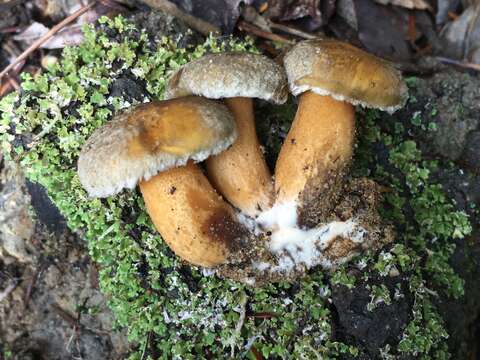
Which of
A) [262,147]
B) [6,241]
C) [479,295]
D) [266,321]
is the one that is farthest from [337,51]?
[6,241]

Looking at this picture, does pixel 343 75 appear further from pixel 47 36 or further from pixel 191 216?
pixel 47 36

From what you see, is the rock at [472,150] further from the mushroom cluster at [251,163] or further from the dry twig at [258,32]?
the dry twig at [258,32]

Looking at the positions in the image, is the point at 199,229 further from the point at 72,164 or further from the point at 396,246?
the point at 396,246

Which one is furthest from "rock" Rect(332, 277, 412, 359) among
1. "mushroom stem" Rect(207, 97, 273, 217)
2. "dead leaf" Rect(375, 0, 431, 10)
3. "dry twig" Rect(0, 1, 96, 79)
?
"dry twig" Rect(0, 1, 96, 79)

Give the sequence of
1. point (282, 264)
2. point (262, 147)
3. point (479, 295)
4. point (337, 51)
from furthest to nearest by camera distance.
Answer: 1. point (479, 295)
2. point (262, 147)
3. point (282, 264)
4. point (337, 51)

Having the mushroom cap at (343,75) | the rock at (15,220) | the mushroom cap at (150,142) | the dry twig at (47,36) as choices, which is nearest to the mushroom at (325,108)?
the mushroom cap at (343,75)

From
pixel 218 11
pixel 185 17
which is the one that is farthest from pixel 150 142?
pixel 218 11
